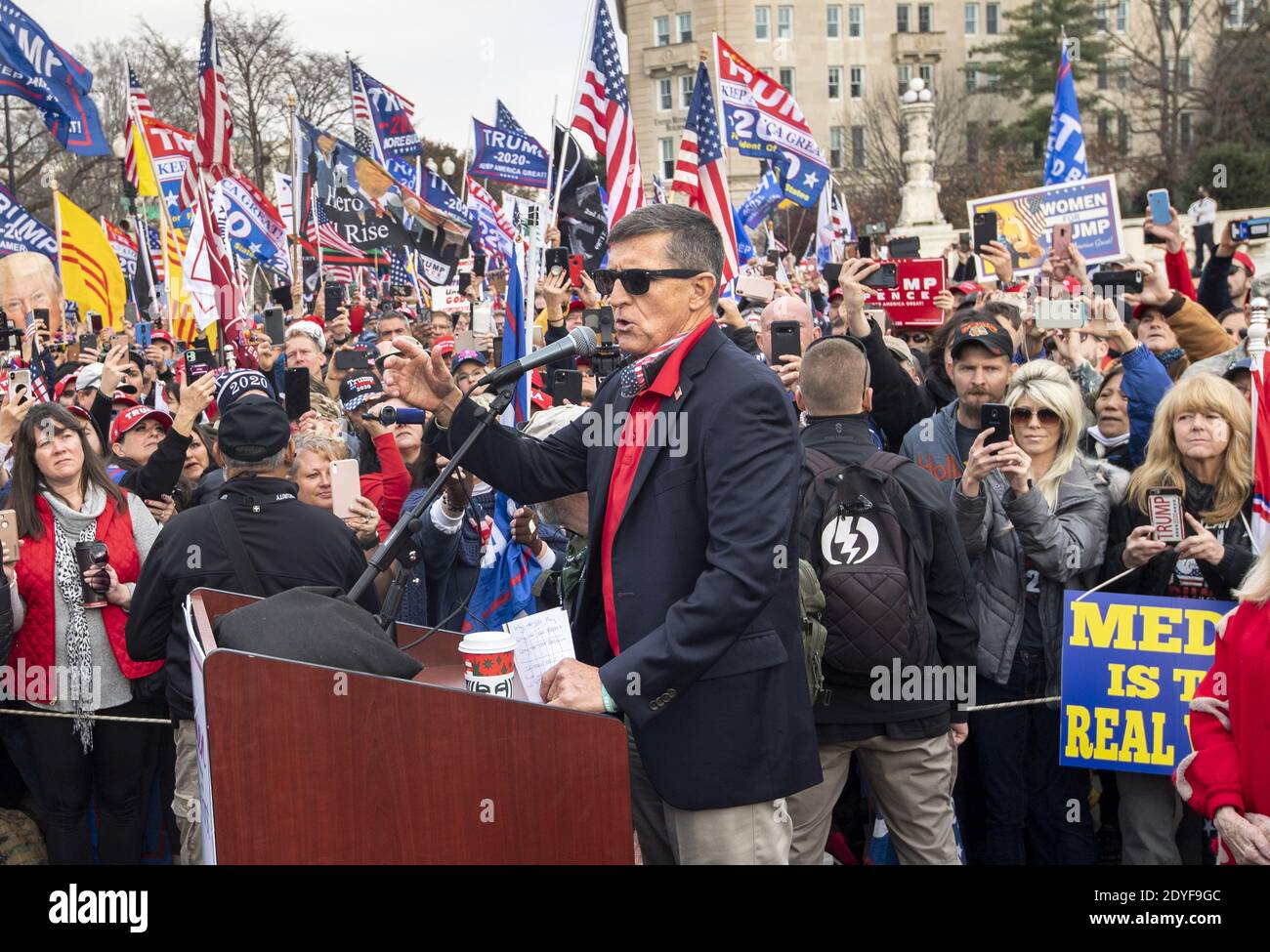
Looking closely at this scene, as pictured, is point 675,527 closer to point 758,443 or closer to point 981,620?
point 758,443

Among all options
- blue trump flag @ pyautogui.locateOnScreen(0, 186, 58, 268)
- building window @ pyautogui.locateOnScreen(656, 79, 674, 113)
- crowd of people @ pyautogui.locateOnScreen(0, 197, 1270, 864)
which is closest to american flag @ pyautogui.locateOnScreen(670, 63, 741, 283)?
crowd of people @ pyautogui.locateOnScreen(0, 197, 1270, 864)

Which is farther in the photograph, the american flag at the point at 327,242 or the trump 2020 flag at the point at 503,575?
the american flag at the point at 327,242

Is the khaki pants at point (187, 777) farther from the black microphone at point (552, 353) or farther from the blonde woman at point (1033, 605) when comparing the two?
the blonde woman at point (1033, 605)

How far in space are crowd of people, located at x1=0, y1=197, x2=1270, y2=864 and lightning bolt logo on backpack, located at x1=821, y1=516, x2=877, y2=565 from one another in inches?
1.0

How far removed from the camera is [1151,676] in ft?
16.4

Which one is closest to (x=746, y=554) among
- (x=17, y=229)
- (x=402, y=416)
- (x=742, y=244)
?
(x=402, y=416)

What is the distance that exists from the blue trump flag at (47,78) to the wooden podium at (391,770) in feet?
34.1

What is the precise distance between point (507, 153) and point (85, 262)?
6.23 meters

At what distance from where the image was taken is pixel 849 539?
4527mm

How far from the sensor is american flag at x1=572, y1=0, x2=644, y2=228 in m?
9.52

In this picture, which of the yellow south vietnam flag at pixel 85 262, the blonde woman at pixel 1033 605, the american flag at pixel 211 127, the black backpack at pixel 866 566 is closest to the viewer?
the black backpack at pixel 866 566

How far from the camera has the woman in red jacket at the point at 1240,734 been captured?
3.17m

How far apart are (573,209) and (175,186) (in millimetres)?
6887

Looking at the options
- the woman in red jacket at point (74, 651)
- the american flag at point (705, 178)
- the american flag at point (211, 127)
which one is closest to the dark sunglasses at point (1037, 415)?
the woman in red jacket at point (74, 651)
